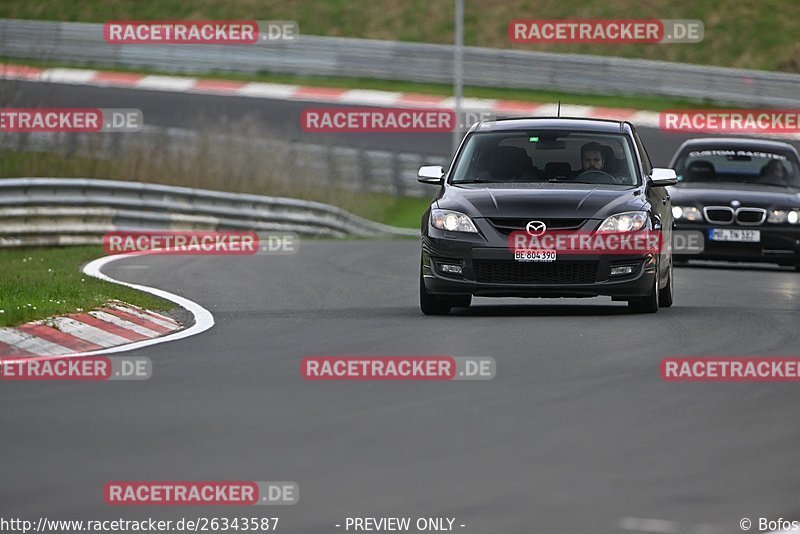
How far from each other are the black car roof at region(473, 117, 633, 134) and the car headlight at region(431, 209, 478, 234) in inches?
60.3

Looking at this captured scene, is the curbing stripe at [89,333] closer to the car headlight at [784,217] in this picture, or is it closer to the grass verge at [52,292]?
the grass verge at [52,292]

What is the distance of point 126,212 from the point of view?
25.1 metres

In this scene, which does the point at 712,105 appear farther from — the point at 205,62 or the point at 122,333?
the point at 122,333

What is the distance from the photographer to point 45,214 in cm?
2389

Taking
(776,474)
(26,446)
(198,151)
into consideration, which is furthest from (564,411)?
(198,151)

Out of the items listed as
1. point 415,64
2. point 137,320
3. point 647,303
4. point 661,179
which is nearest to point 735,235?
point 661,179

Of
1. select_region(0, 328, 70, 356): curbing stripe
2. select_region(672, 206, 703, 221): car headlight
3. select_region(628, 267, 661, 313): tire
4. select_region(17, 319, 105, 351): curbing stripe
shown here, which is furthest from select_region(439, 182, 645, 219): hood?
select_region(672, 206, 703, 221): car headlight

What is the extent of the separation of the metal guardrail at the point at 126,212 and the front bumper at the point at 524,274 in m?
11.2

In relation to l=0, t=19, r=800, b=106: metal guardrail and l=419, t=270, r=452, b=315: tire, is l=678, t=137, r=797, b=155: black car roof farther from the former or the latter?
l=0, t=19, r=800, b=106: metal guardrail

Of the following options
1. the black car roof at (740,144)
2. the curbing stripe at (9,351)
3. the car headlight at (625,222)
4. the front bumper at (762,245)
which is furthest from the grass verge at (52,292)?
the black car roof at (740,144)

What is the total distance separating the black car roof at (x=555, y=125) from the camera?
15.0 meters

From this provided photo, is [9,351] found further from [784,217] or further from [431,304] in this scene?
[784,217]

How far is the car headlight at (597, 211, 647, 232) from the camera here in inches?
532

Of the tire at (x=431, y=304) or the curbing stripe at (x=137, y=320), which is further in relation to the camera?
the tire at (x=431, y=304)
